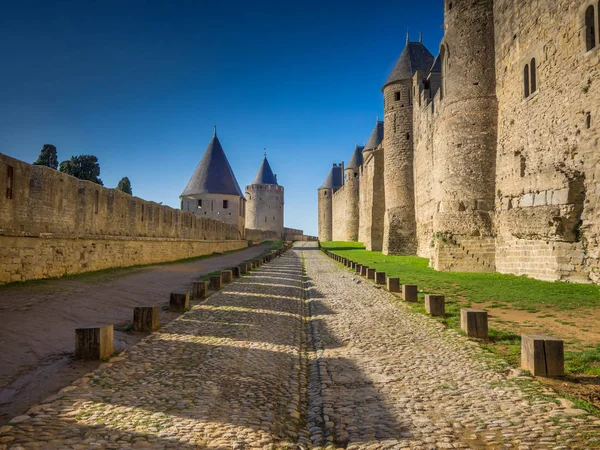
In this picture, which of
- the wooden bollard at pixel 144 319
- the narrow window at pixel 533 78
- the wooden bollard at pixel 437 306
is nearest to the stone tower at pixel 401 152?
the narrow window at pixel 533 78

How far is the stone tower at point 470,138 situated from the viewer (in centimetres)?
1434

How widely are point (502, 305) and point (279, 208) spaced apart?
58.5 metres

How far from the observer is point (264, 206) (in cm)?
6475

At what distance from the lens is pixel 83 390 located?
10.8 feet

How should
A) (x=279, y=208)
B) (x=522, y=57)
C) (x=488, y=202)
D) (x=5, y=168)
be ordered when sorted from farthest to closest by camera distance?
(x=279, y=208)
(x=488, y=202)
(x=522, y=57)
(x=5, y=168)

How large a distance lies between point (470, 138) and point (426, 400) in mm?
12923

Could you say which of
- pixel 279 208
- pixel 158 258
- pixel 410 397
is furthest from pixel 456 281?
pixel 279 208

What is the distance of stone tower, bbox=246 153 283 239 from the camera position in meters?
64.9

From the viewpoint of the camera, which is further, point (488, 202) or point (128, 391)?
point (488, 202)

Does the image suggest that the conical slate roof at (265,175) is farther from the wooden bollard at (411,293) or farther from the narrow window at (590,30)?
the wooden bollard at (411,293)

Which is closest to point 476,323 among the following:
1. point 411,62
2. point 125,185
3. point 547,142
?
point 547,142

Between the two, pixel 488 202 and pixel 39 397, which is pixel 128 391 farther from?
pixel 488 202

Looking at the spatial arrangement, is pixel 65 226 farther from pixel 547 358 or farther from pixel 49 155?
pixel 49 155

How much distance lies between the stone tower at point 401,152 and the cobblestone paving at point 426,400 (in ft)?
65.1
